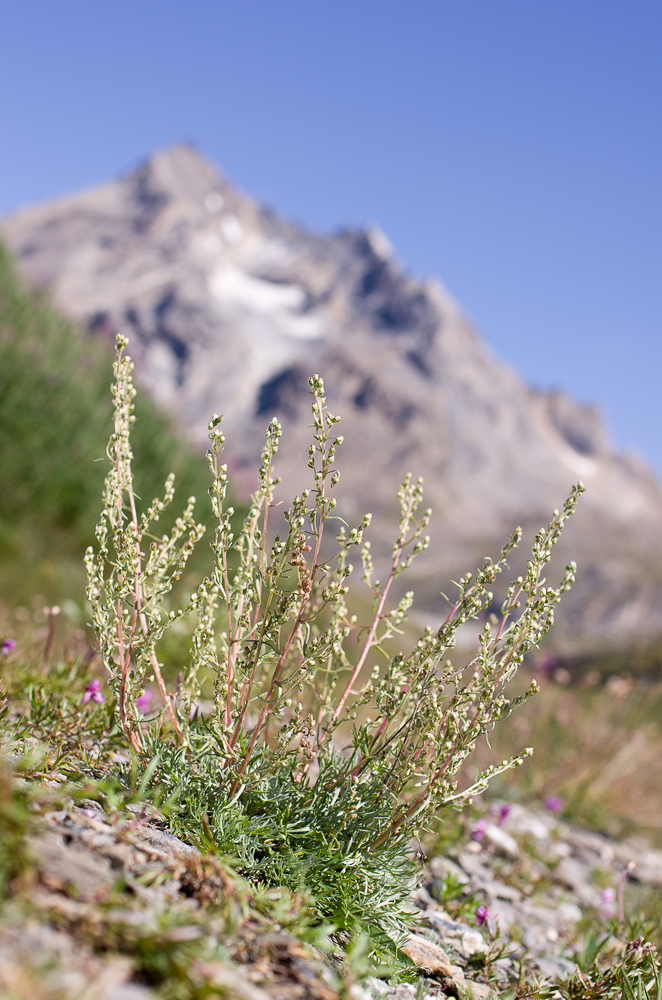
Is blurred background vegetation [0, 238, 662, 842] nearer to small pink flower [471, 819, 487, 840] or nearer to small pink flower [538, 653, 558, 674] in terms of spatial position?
small pink flower [538, 653, 558, 674]

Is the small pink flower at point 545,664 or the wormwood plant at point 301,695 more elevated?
the small pink flower at point 545,664

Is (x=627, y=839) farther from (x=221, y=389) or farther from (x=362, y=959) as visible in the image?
(x=221, y=389)

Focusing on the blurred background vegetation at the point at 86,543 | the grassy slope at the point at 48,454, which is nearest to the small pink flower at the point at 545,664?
the blurred background vegetation at the point at 86,543

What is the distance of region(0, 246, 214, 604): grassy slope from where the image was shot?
23.0ft

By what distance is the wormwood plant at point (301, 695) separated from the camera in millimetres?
1953

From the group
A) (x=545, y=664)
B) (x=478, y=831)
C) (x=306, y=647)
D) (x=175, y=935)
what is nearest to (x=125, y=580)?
(x=306, y=647)

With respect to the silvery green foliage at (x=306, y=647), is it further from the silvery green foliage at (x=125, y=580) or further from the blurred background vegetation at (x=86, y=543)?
the blurred background vegetation at (x=86, y=543)

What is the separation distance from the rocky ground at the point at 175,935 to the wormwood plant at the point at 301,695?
20 cm

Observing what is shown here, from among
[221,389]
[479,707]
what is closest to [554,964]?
[479,707]

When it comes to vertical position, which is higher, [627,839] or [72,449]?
[72,449]

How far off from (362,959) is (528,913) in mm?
1842

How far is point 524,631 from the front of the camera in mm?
2053

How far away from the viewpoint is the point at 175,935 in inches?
49.3

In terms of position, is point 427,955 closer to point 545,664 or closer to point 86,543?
point 545,664
